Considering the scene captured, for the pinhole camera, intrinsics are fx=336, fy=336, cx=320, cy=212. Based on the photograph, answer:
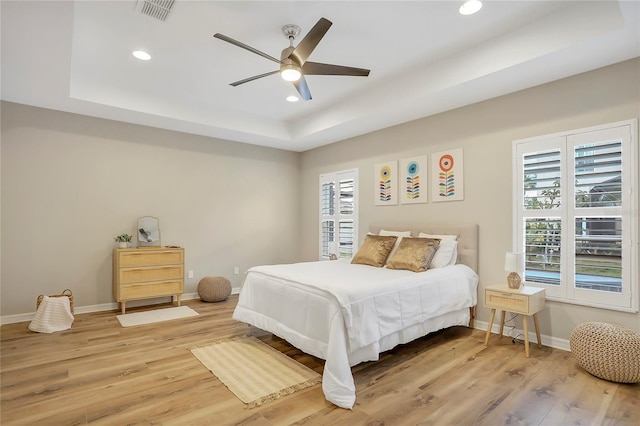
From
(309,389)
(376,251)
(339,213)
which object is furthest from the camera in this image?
(339,213)

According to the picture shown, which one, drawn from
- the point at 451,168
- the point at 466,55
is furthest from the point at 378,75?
the point at 451,168

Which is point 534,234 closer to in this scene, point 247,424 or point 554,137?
point 554,137

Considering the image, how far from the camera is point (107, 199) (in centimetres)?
471

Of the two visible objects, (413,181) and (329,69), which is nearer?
(329,69)

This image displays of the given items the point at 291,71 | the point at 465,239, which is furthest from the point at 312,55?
the point at 465,239

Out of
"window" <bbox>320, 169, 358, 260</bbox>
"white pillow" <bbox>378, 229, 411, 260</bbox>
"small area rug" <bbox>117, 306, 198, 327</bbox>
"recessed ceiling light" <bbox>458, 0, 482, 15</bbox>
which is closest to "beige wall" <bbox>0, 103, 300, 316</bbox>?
"small area rug" <bbox>117, 306, 198, 327</bbox>

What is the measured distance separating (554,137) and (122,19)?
4.19m

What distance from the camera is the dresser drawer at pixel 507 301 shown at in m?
3.09

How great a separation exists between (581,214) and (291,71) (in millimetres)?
3001

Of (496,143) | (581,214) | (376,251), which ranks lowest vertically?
(376,251)

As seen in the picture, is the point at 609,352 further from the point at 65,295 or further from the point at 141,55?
the point at 65,295

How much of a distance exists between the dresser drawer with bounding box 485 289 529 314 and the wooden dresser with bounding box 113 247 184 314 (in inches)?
156

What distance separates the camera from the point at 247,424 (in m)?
2.04

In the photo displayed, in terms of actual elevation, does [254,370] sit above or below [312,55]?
below
